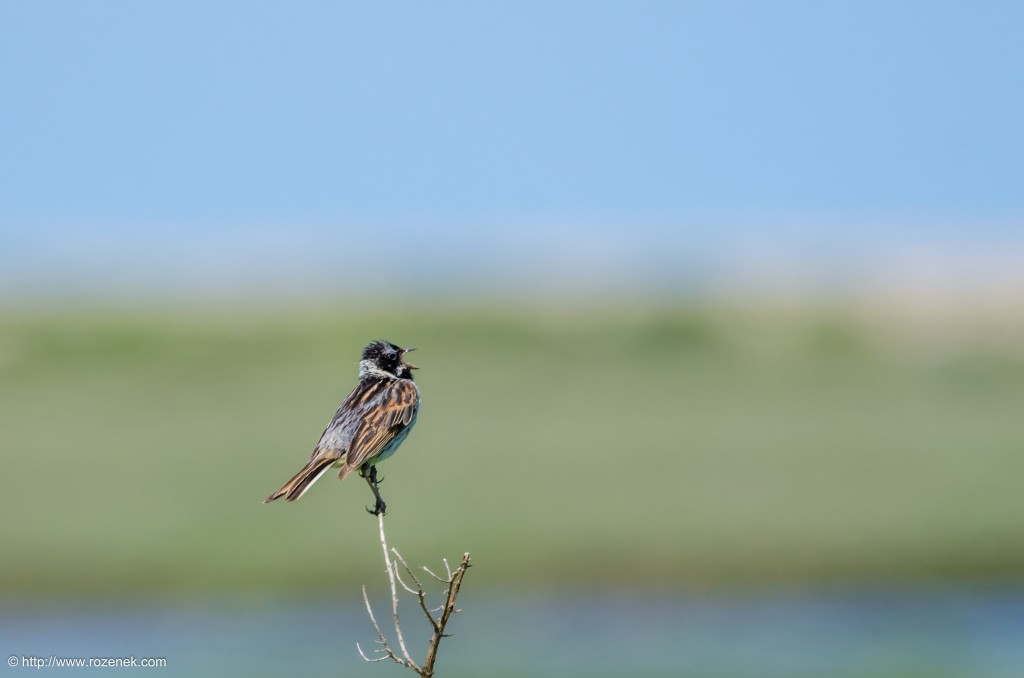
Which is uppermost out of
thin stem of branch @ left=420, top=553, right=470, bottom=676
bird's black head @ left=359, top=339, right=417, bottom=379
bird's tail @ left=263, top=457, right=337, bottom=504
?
bird's black head @ left=359, top=339, right=417, bottom=379

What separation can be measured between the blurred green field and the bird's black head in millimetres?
12262

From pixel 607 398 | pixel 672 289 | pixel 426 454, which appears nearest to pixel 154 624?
pixel 426 454

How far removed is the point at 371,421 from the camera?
30.7 ft

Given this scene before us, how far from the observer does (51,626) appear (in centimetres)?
1975

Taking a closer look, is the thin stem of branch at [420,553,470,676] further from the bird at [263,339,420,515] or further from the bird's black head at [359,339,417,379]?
the bird's black head at [359,339,417,379]

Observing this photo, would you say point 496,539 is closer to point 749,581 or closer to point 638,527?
point 638,527

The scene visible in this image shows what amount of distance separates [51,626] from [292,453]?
8385 mm

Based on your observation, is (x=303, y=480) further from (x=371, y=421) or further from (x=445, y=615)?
(x=445, y=615)

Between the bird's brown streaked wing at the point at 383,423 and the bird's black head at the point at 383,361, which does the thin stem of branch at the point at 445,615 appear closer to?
the bird's brown streaked wing at the point at 383,423

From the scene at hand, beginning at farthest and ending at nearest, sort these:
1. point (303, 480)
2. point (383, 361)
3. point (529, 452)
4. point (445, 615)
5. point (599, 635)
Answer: point (529, 452)
point (599, 635)
point (383, 361)
point (303, 480)
point (445, 615)

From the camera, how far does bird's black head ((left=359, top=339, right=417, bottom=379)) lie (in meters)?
9.83

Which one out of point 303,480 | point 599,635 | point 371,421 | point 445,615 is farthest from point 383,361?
point 599,635

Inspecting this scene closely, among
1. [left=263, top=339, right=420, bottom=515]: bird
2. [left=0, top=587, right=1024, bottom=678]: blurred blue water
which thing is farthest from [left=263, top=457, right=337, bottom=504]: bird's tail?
[left=0, top=587, right=1024, bottom=678]: blurred blue water

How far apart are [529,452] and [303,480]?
20044 millimetres
